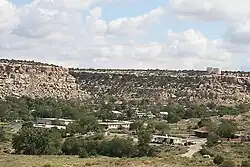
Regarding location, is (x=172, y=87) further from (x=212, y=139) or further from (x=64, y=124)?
(x=212, y=139)

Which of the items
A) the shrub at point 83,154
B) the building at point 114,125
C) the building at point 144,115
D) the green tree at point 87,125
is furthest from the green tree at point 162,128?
the shrub at point 83,154

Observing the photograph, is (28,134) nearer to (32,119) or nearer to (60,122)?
(60,122)

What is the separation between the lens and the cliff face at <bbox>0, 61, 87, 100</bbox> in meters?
132

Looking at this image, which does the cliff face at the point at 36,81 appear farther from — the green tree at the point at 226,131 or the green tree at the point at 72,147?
the green tree at the point at 72,147

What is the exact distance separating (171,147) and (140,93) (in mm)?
77156

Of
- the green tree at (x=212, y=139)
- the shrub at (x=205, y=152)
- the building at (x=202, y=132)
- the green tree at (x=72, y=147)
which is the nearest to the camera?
the shrub at (x=205, y=152)

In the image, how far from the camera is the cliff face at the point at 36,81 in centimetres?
13250

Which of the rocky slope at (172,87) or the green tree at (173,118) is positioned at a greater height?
the rocky slope at (172,87)

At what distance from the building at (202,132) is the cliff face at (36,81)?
6109 cm

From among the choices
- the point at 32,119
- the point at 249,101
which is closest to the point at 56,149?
the point at 32,119

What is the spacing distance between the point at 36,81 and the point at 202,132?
71.3 metres

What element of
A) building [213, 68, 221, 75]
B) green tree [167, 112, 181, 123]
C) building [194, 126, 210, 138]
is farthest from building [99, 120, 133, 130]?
building [213, 68, 221, 75]

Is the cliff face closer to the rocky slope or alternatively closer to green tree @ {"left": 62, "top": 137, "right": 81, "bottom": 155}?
the rocky slope

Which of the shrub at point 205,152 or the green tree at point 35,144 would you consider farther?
the green tree at point 35,144
